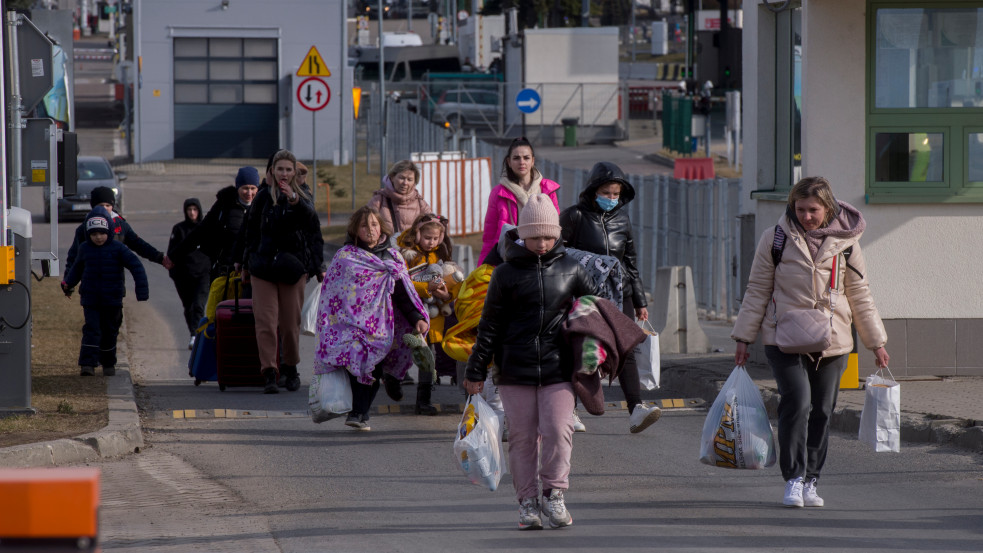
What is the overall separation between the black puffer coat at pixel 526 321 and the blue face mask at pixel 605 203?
2441 mm

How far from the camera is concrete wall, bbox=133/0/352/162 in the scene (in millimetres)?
45344

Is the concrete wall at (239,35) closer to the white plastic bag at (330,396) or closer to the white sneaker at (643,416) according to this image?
the white plastic bag at (330,396)

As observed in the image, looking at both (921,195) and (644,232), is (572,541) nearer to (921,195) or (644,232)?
(921,195)

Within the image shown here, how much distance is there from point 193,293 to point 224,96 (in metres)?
34.9

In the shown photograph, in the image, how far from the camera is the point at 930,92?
1036 centimetres

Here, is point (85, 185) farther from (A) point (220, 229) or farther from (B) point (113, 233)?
(A) point (220, 229)

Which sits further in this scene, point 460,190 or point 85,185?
point 85,185

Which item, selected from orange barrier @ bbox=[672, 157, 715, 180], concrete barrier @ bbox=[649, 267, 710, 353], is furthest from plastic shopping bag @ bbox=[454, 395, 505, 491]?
orange barrier @ bbox=[672, 157, 715, 180]

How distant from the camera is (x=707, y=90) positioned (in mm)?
41688

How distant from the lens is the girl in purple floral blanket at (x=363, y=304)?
9.06 m

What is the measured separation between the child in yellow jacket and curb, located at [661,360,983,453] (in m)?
2.20

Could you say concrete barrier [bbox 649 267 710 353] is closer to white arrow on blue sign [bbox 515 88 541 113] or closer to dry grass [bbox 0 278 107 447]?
dry grass [bbox 0 278 107 447]

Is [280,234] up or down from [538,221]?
down

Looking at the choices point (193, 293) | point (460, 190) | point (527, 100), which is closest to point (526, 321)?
point (193, 293)
